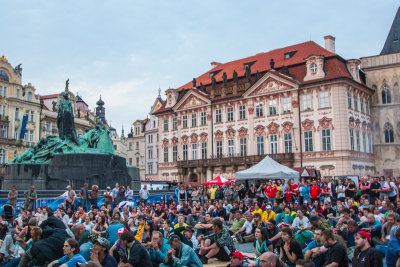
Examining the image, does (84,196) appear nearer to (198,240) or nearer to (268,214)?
(268,214)

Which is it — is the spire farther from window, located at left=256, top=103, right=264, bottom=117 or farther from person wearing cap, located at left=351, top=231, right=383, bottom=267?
person wearing cap, located at left=351, top=231, right=383, bottom=267

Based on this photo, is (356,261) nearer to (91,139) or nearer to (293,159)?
(91,139)

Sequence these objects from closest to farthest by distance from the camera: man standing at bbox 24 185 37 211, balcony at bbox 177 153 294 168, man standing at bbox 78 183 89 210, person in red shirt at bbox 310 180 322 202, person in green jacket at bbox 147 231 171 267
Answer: person in green jacket at bbox 147 231 171 267
man standing at bbox 24 185 37 211
man standing at bbox 78 183 89 210
person in red shirt at bbox 310 180 322 202
balcony at bbox 177 153 294 168

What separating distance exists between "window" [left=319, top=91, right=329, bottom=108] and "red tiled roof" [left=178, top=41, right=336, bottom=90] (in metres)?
3.83

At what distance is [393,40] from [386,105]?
6.62m

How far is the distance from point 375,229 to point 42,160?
1550cm

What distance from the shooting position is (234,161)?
136 feet

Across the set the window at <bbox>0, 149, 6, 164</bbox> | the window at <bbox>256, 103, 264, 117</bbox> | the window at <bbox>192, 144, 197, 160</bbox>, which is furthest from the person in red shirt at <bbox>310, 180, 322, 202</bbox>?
the window at <bbox>0, 149, 6, 164</bbox>

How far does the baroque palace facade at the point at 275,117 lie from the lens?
121 ft

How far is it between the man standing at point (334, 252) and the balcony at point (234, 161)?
31750mm

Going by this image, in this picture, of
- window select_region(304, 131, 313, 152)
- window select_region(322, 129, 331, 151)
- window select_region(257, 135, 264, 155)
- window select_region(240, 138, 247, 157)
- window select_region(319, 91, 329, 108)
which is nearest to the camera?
window select_region(322, 129, 331, 151)

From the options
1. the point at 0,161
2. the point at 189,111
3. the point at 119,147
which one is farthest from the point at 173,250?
the point at 119,147

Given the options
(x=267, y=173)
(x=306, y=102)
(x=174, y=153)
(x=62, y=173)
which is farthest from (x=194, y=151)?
(x=62, y=173)

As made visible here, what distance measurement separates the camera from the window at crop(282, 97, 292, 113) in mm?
39188
